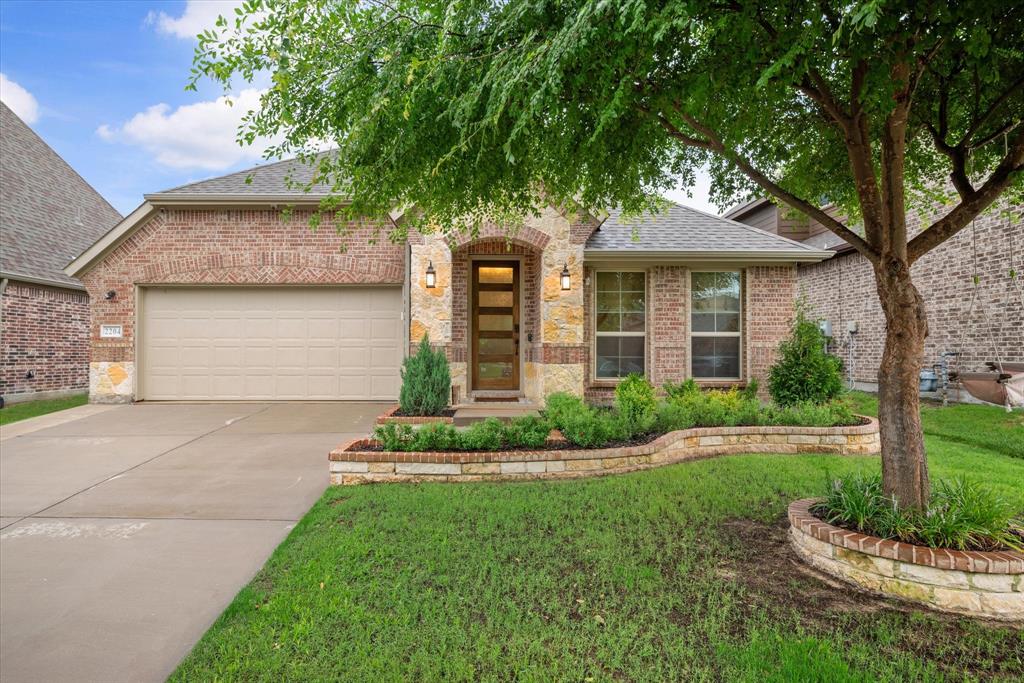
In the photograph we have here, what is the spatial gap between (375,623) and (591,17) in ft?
10.4

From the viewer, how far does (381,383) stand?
1101 centimetres

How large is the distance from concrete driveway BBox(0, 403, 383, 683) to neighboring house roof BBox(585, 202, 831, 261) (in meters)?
5.42

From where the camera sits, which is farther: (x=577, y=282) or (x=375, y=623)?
(x=577, y=282)

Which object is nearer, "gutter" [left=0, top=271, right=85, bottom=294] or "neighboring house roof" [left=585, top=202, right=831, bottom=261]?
"neighboring house roof" [left=585, top=202, right=831, bottom=261]

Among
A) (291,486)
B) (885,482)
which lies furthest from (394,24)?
(885,482)

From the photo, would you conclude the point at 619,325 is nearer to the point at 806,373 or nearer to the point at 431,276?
the point at 806,373

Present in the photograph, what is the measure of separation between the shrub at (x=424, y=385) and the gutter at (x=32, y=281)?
917cm

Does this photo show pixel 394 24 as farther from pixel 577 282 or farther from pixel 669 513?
pixel 577 282

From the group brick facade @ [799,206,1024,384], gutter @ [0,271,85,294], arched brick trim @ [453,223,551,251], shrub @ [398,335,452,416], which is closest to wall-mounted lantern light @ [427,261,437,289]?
arched brick trim @ [453,223,551,251]

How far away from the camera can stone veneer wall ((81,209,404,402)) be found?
10.6m

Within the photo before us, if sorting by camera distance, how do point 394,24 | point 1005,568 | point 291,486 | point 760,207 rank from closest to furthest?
point 1005,568, point 394,24, point 291,486, point 760,207

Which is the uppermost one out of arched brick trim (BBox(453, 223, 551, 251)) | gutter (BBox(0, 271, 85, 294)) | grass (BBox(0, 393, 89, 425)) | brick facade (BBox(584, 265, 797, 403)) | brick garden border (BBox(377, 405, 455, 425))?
arched brick trim (BBox(453, 223, 551, 251))

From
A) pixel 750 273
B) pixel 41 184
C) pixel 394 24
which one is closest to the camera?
pixel 394 24

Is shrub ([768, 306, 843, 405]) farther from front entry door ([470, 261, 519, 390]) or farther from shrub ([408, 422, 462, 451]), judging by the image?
shrub ([408, 422, 462, 451])
